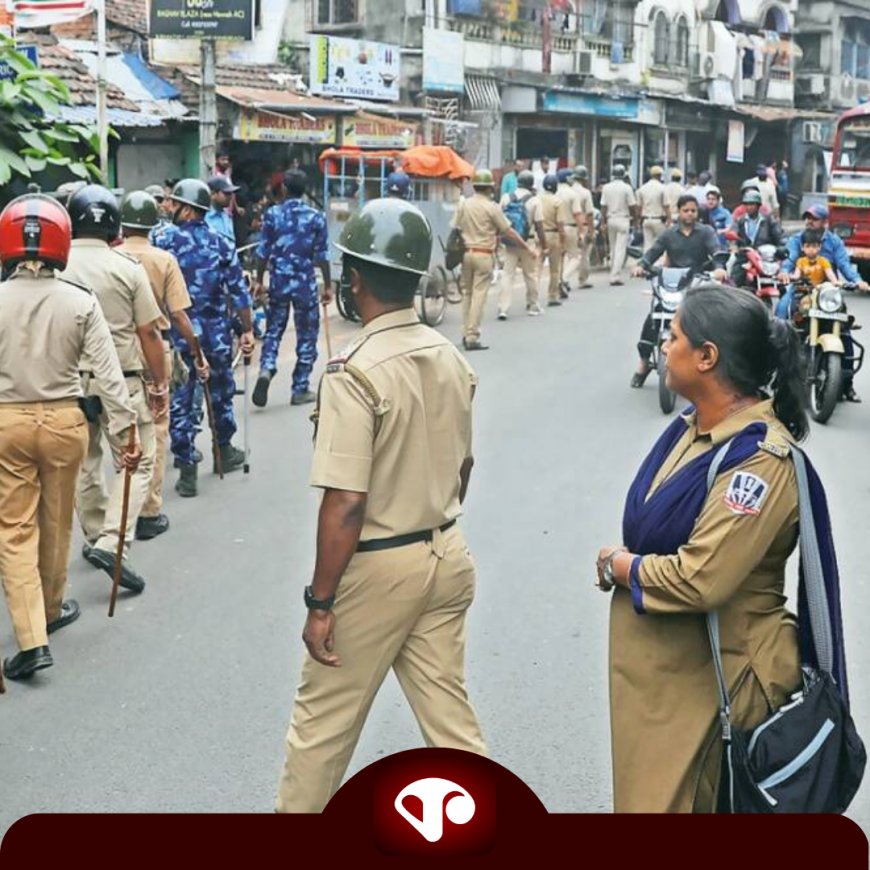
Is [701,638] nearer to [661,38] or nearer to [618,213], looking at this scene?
[618,213]

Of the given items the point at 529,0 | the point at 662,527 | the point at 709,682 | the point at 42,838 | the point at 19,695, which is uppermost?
the point at 529,0

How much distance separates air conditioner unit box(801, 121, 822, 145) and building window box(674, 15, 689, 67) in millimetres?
5191

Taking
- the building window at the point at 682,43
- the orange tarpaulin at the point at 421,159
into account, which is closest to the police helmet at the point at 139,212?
the orange tarpaulin at the point at 421,159

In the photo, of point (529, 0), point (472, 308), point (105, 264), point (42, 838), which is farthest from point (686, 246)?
point (529, 0)

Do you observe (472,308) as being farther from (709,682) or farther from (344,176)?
(709,682)

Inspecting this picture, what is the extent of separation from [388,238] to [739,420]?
Answer: 0.92m

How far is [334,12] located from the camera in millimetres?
26422

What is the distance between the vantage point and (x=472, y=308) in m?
13.5

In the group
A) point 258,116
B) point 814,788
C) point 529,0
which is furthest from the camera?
point 529,0

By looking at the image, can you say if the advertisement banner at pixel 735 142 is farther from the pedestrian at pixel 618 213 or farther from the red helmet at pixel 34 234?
the red helmet at pixel 34 234

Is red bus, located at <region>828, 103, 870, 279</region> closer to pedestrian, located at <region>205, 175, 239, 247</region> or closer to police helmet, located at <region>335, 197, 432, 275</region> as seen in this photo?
pedestrian, located at <region>205, 175, 239, 247</region>

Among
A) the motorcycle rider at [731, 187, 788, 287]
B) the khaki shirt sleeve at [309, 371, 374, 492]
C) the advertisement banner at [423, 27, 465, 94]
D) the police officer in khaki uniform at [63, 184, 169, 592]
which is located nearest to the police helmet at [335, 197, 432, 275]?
the khaki shirt sleeve at [309, 371, 374, 492]

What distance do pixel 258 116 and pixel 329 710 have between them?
16156 millimetres

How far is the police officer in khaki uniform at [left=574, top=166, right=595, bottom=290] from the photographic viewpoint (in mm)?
17922
